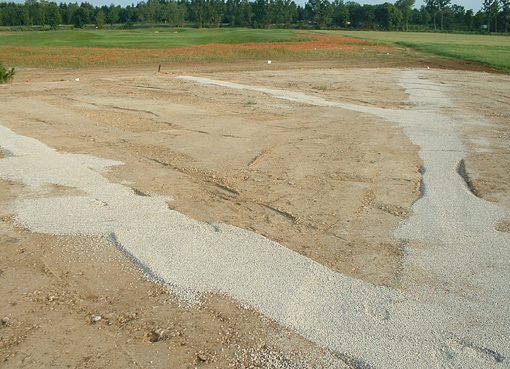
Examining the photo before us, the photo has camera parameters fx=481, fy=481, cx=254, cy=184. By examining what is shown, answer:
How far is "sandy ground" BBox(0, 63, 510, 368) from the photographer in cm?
321

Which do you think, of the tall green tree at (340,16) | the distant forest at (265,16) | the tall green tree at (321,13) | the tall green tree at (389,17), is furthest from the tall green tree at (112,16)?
the tall green tree at (389,17)

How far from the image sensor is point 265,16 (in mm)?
97250

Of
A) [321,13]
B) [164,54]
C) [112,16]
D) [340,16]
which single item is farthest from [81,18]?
[164,54]

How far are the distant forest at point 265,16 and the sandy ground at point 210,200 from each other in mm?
85612

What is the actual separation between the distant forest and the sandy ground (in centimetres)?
8561

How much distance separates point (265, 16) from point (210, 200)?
97.6 m

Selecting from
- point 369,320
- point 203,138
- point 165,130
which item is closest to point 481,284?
point 369,320

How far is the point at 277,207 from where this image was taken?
5.69 metres

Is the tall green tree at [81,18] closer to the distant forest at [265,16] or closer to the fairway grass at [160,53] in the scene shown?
the distant forest at [265,16]

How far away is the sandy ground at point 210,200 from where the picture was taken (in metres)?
3.21

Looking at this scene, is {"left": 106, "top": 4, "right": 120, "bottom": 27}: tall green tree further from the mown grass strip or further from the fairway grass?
the mown grass strip

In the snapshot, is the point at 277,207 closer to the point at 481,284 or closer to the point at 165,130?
the point at 481,284

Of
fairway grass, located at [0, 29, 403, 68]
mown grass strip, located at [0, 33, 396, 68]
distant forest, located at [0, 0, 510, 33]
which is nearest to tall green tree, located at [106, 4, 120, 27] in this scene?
distant forest, located at [0, 0, 510, 33]

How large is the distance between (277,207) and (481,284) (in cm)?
238
